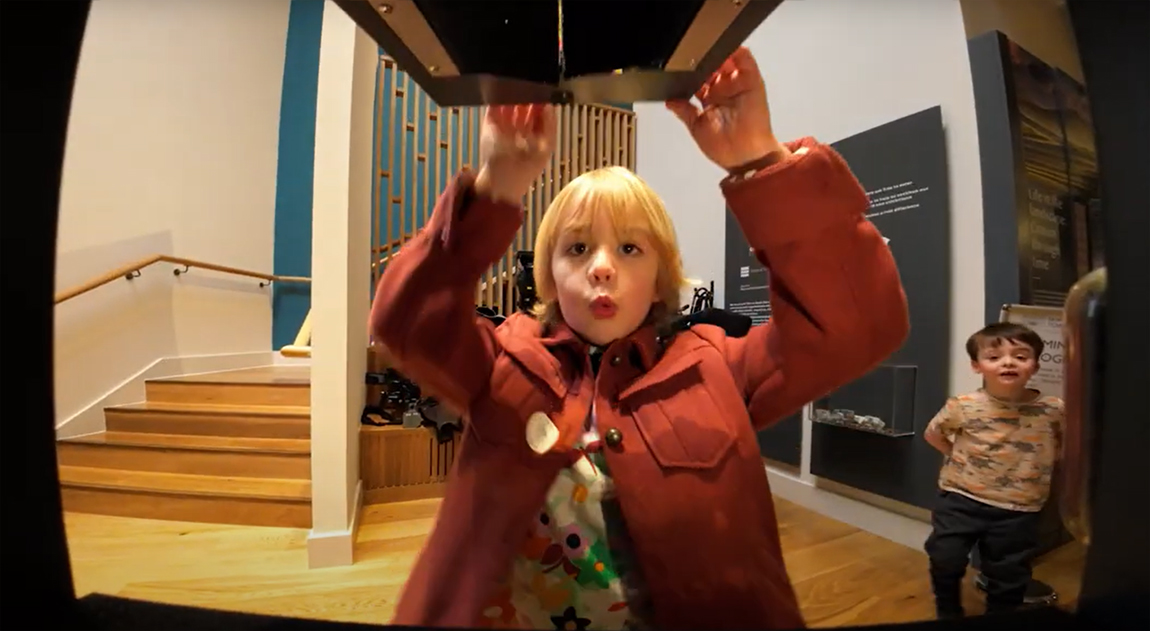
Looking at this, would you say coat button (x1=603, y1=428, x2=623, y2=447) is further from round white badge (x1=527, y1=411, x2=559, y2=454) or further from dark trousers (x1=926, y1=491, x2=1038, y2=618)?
dark trousers (x1=926, y1=491, x2=1038, y2=618)

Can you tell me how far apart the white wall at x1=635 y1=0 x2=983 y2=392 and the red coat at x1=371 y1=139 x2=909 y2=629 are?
7 centimetres

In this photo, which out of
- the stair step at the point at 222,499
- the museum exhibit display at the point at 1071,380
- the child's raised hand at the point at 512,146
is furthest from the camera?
the stair step at the point at 222,499

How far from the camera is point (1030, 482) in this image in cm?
34

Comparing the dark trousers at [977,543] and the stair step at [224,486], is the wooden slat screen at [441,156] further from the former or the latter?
the stair step at [224,486]

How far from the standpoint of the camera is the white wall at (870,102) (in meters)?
0.44

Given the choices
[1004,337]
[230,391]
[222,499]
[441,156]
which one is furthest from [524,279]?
[230,391]

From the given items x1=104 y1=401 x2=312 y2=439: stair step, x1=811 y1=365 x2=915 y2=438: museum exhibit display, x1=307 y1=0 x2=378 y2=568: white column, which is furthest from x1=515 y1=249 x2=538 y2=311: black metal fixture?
x1=104 y1=401 x2=312 y2=439: stair step

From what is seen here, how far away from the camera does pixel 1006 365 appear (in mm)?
511

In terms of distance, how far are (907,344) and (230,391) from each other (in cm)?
212

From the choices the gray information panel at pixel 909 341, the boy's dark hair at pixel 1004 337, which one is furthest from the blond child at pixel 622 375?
the gray information panel at pixel 909 341

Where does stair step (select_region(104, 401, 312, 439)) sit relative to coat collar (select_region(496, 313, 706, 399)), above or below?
below

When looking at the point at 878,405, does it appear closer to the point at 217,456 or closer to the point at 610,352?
the point at 610,352

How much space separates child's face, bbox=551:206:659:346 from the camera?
30cm

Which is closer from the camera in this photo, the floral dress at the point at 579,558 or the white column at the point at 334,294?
the floral dress at the point at 579,558
